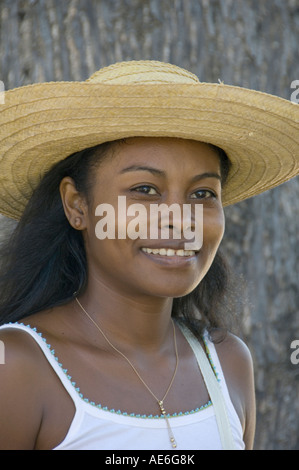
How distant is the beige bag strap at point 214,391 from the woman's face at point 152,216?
0.40m

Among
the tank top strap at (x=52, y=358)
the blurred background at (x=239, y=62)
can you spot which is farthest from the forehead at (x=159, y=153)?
the blurred background at (x=239, y=62)

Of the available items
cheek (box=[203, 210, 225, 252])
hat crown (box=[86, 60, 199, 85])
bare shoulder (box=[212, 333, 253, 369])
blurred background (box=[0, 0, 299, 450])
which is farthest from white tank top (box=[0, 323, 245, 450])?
blurred background (box=[0, 0, 299, 450])

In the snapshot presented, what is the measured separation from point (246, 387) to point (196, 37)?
5.33 feet

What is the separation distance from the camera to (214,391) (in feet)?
9.37

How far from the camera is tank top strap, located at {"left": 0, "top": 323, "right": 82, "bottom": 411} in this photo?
253 cm

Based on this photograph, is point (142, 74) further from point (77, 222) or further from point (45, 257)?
point (45, 257)

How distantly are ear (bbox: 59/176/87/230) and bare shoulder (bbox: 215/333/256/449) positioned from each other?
75cm

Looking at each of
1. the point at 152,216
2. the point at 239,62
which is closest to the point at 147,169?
the point at 152,216

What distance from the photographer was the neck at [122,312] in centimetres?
280

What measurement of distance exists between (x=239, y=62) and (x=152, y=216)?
1.46 m

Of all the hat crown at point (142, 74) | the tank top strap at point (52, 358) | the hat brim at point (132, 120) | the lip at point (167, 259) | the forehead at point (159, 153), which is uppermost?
the hat crown at point (142, 74)

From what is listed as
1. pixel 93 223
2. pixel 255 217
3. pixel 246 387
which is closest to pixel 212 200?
pixel 93 223

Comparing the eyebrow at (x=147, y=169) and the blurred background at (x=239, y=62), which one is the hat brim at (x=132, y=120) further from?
the blurred background at (x=239, y=62)
